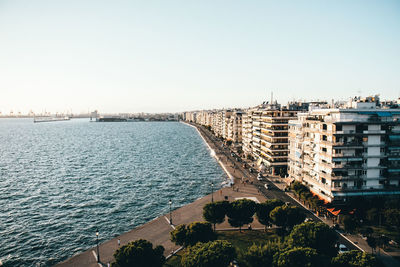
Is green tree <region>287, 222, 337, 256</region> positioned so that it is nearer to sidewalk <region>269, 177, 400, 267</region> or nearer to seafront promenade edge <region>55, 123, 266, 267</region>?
sidewalk <region>269, 177, 400, 267</region>

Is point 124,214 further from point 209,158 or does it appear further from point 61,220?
point 209,158

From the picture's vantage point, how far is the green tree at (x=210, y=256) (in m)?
32.5

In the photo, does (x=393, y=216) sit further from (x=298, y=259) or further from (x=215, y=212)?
(x=215, y=212)

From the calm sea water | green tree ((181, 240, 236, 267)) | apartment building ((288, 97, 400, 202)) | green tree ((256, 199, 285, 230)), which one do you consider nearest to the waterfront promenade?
green tree ((256, 199, 285, 230))

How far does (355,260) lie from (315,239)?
6839mm

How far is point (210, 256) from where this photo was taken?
32.9m

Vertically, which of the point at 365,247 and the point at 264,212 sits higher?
the point at 264,212

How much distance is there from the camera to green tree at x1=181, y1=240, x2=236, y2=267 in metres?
32.5

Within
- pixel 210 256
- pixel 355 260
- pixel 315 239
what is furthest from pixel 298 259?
pixel 210 256

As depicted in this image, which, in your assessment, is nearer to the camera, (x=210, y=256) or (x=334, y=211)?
(x=210, y=256)

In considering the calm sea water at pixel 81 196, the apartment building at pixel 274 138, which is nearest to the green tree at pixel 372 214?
the apartment building at pixel 274 138

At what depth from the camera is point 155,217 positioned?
6353 cm

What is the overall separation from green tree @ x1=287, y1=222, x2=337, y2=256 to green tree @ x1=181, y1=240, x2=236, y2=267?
30.6 ft

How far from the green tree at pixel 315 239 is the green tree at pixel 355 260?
17.8 feet
